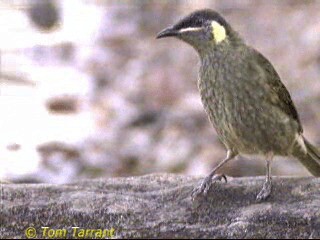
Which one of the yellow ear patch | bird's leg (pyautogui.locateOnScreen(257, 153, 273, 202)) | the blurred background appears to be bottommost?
the blurred background

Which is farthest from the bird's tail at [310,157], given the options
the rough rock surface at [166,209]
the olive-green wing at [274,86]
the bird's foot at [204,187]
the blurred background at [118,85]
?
the blurred background at [118,85]

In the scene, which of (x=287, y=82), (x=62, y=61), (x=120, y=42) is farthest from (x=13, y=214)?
(x=120, y=42)

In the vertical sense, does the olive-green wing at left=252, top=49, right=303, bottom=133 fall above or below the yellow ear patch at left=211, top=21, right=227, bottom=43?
below

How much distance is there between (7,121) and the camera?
9555mm

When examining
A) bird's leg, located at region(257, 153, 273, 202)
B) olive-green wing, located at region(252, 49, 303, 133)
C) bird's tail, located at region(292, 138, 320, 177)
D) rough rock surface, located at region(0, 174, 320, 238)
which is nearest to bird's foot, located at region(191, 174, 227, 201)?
rough rock surface, located at region(0, 174, 320, 238)

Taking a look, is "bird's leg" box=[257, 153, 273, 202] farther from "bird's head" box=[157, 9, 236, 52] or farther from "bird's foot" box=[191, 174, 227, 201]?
"bird's head" box=[157, 9, 236, 52]

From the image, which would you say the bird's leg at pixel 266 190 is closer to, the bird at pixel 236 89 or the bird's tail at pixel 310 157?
the bird at pixel 236 89

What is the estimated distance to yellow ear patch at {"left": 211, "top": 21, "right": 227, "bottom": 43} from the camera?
579 centimetres

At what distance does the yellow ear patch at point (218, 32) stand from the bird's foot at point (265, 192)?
0.93 meters

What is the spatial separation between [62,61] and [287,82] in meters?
2.92

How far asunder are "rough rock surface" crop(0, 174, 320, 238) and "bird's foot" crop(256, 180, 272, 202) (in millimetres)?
30

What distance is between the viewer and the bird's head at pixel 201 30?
573 centimetres

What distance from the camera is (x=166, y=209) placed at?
201 inches

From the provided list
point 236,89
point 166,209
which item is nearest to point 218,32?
point 236,89
